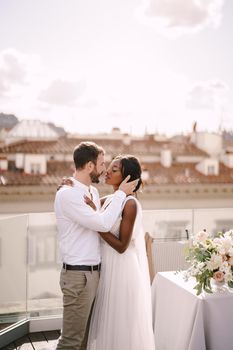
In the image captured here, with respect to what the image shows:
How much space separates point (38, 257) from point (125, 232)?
1909 mm

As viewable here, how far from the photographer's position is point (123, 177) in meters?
2.72

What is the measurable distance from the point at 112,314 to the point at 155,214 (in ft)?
6.44

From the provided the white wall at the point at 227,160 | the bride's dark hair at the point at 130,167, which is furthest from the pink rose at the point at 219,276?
the white wall at the point at 227,160

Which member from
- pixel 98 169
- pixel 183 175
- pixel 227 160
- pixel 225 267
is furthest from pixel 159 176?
pixel 98 169

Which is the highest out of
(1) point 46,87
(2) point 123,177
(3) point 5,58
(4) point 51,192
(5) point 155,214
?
(3) point 5,58

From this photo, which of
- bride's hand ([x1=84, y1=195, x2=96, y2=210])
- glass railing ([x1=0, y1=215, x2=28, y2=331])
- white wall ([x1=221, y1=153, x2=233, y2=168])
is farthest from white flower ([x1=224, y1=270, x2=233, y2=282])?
white wall ([x1=221, y1=153, x2=233, y2=168])

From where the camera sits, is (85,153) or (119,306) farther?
(119,306)

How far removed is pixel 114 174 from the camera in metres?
2.72

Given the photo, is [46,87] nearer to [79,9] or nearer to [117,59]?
[117,59]

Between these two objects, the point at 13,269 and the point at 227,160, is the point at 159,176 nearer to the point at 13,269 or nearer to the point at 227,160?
the point at 227,160

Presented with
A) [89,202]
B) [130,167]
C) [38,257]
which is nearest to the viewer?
[89,202]

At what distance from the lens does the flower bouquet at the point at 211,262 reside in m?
2.77

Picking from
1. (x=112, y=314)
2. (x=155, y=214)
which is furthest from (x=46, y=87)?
(x=112, y=314)

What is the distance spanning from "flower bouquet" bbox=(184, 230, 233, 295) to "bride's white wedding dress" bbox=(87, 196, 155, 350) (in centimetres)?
32
